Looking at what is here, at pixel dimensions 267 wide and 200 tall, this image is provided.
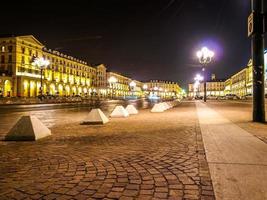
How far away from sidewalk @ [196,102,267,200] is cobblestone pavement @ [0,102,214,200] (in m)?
0.19

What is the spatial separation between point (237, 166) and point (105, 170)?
2.40 metres

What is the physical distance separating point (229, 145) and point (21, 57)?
3729 inches

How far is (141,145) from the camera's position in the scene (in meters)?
7.32

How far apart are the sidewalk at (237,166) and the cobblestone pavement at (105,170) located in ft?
0.62

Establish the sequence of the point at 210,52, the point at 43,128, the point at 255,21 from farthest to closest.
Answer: the point at 210,52, the point at 255,21, the point at 43,128

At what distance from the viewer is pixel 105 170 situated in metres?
4.95

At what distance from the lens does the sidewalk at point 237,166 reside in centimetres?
380

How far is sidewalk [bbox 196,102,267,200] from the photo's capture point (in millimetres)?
3797

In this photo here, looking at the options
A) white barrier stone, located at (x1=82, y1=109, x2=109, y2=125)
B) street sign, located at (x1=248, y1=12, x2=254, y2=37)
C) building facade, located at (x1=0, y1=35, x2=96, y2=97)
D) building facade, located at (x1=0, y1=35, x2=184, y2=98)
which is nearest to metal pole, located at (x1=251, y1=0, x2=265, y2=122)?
street sign, located at (x1=248, y1=12, x2=254, y2=37)

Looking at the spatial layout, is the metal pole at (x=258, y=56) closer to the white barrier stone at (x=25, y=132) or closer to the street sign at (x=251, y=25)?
the street sign at (x=251, y=25)

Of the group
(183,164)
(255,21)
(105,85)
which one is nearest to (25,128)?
(183,164)

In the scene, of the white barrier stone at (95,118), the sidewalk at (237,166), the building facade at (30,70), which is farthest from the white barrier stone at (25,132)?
the building facade at (30,70)

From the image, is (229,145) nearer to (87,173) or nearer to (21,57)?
(87,173)

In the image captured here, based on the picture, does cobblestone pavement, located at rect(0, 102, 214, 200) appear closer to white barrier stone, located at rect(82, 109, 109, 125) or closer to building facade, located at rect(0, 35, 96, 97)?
white barrier stone, located at rect(82, 109, 109, 125)
